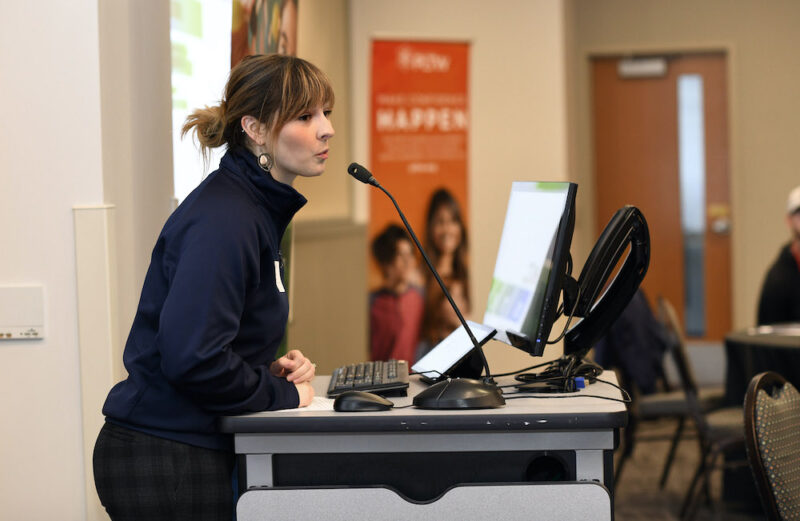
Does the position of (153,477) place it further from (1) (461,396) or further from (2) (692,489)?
(2) (692,489)

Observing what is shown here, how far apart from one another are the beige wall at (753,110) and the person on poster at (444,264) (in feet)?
4.43

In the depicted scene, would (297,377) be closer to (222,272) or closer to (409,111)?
(222,272)

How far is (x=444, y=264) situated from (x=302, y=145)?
3866mm

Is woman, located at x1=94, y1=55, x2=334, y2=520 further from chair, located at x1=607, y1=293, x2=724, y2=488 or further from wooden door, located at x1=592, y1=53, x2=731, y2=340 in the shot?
wooden door, located at x1=592, y1=53, x2=731, y2=340

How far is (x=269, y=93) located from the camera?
1596mm

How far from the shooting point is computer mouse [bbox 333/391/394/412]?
61.4 inches

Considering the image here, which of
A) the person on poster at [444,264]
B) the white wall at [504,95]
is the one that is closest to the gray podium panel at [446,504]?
the person on poster at [444,264]

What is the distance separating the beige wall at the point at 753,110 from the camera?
644 centimetres

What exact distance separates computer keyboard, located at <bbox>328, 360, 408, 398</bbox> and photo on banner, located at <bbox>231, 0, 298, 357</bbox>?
22.9 inches

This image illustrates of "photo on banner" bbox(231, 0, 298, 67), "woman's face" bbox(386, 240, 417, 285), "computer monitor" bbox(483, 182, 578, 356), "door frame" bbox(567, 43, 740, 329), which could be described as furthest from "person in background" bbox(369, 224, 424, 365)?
"computer monitor" bbox(483, 182, 578, 356)

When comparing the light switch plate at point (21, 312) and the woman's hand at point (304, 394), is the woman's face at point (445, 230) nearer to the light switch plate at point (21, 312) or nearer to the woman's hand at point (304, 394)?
the light switch plate at point (21, 312)

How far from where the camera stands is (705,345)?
661cm

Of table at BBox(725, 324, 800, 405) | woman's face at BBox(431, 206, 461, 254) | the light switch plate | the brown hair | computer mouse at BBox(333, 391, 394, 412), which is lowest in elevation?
table at BBox(725, 324, 800, 405)

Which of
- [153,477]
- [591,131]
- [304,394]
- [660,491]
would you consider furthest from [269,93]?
[591,131]
